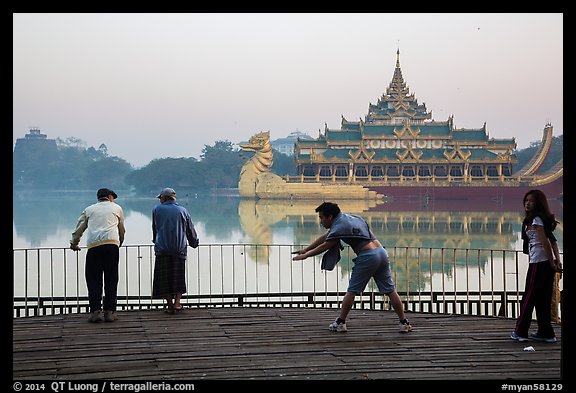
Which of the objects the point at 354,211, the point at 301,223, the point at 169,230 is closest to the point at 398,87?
the point at 354,211

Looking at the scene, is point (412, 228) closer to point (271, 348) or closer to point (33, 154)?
point (271, 348)

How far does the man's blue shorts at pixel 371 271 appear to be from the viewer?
538 cm

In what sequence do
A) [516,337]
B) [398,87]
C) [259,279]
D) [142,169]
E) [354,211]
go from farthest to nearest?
1. [142,169]
2. [398,87]
3. [354,211]
4. [259,279]
5. [516,337]

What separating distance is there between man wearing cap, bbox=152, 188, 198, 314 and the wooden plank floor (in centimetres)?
21

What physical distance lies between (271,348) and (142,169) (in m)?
56.3

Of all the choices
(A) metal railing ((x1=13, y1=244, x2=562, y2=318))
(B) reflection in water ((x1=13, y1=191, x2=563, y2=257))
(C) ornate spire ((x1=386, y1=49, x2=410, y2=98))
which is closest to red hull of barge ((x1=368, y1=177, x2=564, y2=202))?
(B) reflection in water ((x1=13, y1=191, x2=563, y2=257))

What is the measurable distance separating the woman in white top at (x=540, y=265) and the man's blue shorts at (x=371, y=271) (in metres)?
0.92

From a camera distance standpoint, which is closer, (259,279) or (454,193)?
Answer: (259,279)

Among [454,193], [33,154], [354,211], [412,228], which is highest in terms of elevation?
[33,154]

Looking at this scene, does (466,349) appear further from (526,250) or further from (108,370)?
(108,370)

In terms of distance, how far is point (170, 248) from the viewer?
6.33 meters

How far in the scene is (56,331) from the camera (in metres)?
5.57
